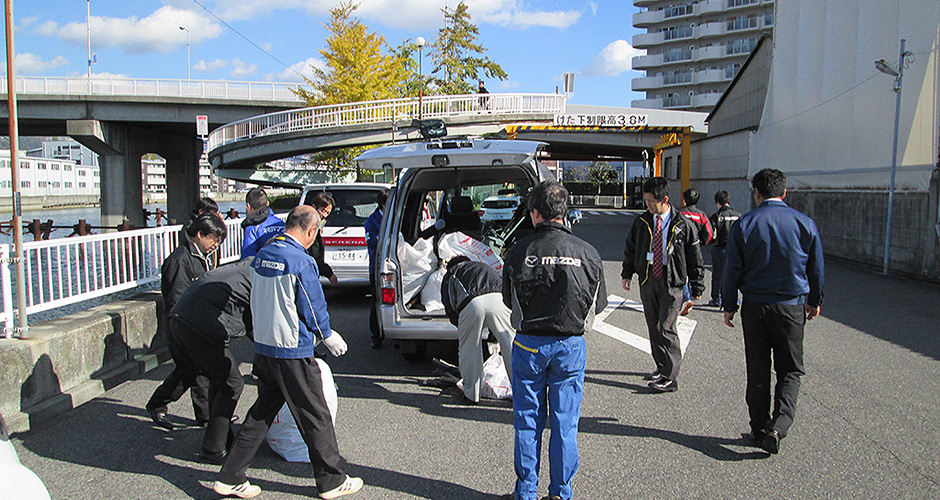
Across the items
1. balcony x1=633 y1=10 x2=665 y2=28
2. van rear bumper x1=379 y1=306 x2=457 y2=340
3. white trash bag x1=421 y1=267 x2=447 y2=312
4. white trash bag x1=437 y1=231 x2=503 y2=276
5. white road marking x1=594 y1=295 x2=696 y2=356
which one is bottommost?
white road marking x1=594 y1=295 x2=696 y2=356

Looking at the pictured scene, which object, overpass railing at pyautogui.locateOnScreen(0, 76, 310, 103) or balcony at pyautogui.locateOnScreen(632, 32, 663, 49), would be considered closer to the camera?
overpass railing at pyautogui.locateOnScreen(0, 76, 310, 103)

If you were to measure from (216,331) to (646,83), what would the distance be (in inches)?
3149

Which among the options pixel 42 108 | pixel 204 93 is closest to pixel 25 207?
pixel 42 108

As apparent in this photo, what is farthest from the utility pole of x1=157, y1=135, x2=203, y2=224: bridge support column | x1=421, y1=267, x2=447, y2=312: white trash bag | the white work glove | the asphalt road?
x1=157, y1=135, x2=203, y2=224: bridge support column

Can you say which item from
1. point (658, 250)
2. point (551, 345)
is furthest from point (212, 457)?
point (658, 250)

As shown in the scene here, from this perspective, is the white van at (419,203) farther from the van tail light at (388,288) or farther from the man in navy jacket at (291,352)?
the man in navy jacket at (291,352)

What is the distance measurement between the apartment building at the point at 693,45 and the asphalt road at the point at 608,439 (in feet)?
237

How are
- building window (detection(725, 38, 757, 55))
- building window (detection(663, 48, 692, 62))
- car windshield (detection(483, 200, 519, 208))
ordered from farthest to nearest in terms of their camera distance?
building window (detection(663, 48, 692, 62))
building window (detection(725, 38, 757, 55))
car windshield (detection(483, 200, 519, 208))

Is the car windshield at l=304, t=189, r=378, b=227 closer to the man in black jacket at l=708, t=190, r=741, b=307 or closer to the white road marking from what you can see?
the white road marking

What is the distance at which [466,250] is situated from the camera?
20.9 feet

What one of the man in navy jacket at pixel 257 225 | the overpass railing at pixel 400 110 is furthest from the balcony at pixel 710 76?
the man in navy jacket at pixel 257 225

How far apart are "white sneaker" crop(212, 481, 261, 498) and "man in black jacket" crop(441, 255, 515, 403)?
6.65 feet

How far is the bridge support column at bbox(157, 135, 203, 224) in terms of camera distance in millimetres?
40469

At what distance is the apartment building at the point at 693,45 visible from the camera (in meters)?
70.7
